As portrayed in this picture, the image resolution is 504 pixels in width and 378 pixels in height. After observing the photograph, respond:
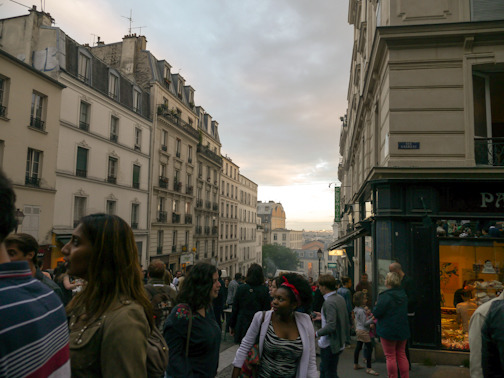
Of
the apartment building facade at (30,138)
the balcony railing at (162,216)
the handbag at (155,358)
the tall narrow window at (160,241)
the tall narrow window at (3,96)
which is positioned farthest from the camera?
the balcony railing at (162,216)

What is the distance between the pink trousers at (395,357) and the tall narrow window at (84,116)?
70.1 ft

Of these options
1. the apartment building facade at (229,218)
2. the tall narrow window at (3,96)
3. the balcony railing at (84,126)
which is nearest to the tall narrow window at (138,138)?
the balcony railing at (84,126)

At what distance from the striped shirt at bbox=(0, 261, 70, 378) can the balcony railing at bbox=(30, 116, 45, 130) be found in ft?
65.2

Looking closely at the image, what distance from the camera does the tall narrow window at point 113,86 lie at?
24203 mm

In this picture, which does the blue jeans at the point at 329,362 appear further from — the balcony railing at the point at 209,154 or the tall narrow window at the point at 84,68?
the balcony railing at the point at 209,154

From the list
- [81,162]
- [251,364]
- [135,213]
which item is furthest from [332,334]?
[135,213]

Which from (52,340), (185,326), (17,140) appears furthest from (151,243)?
(52,340)

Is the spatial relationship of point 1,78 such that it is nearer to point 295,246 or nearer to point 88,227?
point 88,227

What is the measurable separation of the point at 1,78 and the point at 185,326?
18.6m

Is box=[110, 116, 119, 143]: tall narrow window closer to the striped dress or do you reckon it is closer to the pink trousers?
the pink trousers

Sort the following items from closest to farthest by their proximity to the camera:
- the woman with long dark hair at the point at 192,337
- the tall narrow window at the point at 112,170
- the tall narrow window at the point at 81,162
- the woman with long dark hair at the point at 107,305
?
1. the woman with long dark hair at the point at 107,305
2. the woman with long dark hair at the point at 192,337
3. the tall narrow window at the point at 81,162
4. the tall narrow window at the point at 112,170

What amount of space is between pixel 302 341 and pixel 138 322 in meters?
2.11

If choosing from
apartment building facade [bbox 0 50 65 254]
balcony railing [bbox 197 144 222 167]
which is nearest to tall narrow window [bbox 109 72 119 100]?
apartment building facade [bbox 0 50 65 254]

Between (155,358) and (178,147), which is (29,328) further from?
(178,147)
